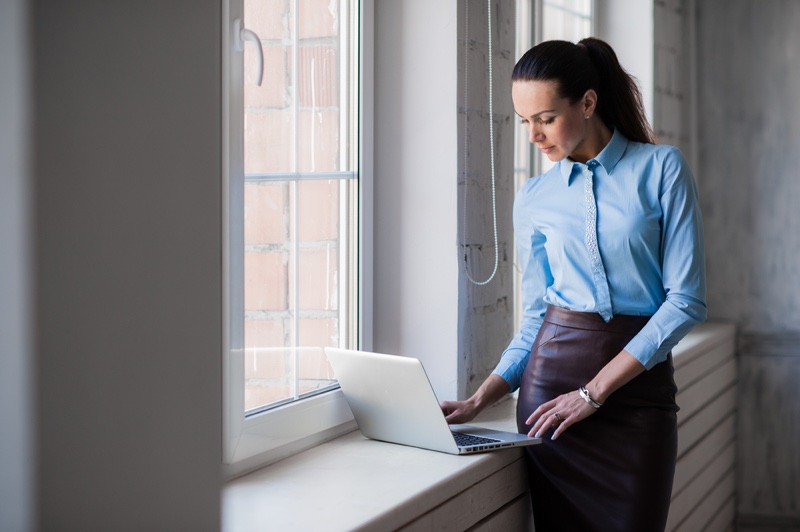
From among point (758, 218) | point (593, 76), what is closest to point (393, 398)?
point (593, 76)

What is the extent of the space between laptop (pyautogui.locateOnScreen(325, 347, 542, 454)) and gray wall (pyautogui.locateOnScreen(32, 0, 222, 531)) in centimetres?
73

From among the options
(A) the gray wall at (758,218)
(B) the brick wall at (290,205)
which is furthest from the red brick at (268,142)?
(A) the gray wall at (758,218)

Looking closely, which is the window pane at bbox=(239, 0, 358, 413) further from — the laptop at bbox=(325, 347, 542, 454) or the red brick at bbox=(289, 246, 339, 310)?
the laptop at bbox=(325, 347, 542, 454)

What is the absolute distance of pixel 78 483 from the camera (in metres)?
0.88

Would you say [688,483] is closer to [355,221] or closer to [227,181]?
[355,221]

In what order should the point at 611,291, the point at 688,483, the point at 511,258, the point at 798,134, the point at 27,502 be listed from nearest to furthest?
the point at 27,502 → the point at 611,291 → the point at 511,258 → the point at 688,483 → the point at 798,134

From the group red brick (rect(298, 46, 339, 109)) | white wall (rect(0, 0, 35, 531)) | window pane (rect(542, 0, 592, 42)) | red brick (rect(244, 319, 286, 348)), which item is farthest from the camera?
window pane (rect(542, 0, 592, 42))

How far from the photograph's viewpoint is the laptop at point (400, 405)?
1.73 metres

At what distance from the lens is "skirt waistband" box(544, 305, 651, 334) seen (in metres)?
1.81

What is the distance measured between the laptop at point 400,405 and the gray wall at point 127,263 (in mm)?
725

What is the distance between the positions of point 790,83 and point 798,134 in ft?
0.76

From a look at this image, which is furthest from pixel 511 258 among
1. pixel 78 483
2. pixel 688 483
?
pixel 78 483

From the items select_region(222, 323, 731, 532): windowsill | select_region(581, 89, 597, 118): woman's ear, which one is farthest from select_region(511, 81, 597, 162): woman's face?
select_region(222, 323, 731, 532): windowsill

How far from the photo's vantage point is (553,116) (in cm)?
182
